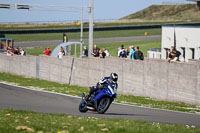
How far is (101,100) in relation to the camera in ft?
52.3

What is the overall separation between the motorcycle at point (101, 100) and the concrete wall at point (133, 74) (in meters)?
7.30

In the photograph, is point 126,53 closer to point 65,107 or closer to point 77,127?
point 65,107

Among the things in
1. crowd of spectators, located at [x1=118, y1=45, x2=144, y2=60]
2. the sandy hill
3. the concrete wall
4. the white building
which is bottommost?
the concrete wall

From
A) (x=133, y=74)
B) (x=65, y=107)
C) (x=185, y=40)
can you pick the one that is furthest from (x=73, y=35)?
(x=65, y=107)

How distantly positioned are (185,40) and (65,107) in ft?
64.4

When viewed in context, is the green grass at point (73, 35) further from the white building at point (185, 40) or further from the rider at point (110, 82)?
the rider at point (110, 82)

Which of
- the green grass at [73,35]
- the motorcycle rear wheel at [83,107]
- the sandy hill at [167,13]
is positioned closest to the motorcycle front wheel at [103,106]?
the motorcycle rear wheel at [83,107]

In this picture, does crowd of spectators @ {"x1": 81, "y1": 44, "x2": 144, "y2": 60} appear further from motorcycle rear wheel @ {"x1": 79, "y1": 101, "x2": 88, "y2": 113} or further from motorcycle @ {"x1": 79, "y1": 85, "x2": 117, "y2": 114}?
motorcycle @ {"x1": 79, "y1": 85, "x2": 117, "y2": 114}

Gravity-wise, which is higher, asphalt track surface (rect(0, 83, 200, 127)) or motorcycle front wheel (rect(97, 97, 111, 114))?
motorcycle front wheel (rect(97, 97, 111, 114))

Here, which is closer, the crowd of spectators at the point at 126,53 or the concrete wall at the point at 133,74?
the concrete wall at the point at 133,74

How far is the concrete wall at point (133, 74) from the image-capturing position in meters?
22.6

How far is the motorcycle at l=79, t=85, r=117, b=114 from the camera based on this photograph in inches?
614

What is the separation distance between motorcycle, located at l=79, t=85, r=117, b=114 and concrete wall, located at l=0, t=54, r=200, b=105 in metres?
7.30

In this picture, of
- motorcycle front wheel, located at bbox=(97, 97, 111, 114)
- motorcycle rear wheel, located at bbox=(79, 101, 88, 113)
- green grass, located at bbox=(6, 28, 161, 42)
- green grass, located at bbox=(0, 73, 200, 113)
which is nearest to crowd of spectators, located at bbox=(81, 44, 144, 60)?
green grass, located at bbox=(0, 73, 200, 113)
